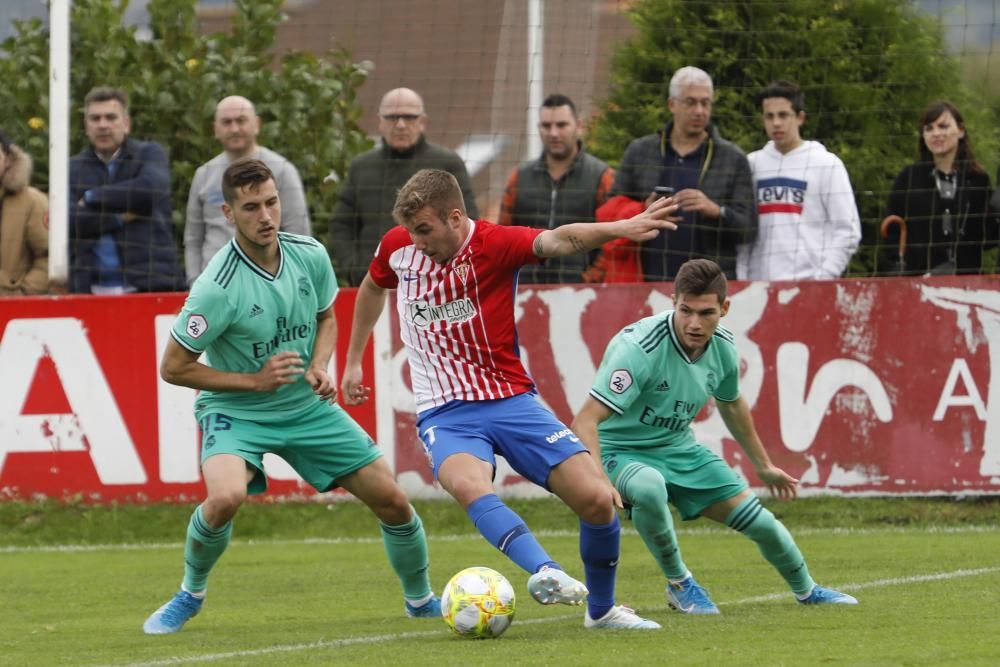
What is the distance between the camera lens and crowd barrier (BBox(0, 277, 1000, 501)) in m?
11.6

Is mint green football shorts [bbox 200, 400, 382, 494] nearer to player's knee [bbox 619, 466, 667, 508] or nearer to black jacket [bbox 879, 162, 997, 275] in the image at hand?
player's knee [bbox 619, 466, 667, 508]

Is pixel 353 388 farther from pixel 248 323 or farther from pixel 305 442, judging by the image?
pixel 248 323

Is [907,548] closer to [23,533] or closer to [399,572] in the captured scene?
[399,572]

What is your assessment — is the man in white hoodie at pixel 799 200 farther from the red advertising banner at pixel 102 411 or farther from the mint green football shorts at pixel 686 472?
the mint green football shorts at pixel 686 472

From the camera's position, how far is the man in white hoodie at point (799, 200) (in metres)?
11.9

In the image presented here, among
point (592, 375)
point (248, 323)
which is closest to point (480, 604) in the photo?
point (248, 323)

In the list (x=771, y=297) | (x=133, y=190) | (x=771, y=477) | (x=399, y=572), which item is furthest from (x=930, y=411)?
(x=133, y=190)

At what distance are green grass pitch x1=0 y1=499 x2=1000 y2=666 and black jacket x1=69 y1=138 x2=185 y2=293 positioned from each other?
5.55 feet

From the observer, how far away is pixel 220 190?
1245cm

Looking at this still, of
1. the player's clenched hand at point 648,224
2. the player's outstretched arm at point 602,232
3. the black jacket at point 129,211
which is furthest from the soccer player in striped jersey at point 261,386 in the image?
the black jacket at point 129,211

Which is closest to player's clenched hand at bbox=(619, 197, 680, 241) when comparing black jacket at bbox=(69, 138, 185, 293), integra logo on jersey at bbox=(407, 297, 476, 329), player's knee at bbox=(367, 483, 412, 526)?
integra logo on jersey at bbox=(407, 297, 476, 329)

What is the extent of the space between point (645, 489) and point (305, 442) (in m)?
1.56

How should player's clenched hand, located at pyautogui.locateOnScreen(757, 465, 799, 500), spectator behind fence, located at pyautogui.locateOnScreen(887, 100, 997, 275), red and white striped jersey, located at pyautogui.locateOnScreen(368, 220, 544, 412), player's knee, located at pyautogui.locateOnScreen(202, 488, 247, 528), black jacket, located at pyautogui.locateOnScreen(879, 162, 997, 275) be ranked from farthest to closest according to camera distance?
black jacket, located at pyautogui.locateOnScreen(879, 162, 997, 275) < spectator behind fence, located at pyautogui.locateOnScreen(887, 100, 997, 275) < player's clenched hand, located at pyautogui.locateOnScreen(757, 465, 799, 500) < player's knee, located at pyautogui.locateOnScreen(202, 488, 247, 528) < red and white striped jersey, located at pyautogui.locateOnScreen(368, 220, 544, 412)

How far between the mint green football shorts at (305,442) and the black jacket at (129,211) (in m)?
4.65
